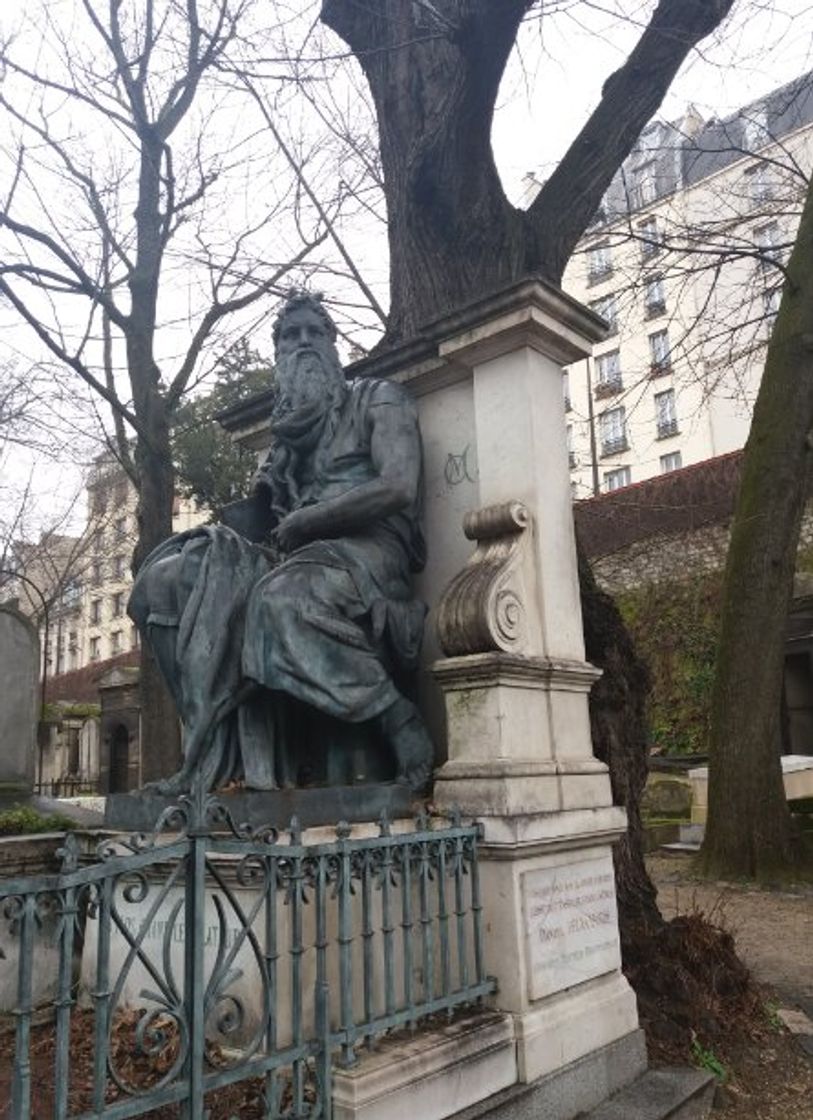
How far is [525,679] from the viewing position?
11.9 ft

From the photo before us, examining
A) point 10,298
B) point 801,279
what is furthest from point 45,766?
point 801,279

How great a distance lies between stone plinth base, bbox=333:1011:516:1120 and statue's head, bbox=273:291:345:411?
2535 millimetres

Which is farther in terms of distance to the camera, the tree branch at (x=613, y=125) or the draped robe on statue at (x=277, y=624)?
the tree branch at (x=613, y=125)

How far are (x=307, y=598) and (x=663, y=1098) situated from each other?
2205mm

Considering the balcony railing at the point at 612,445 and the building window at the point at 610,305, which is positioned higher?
the balcony railing at the point at 612,445

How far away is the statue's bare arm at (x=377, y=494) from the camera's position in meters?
3.90

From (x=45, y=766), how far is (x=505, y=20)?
24.1 meters

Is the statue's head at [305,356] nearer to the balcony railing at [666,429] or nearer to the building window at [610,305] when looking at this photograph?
the building window at [610,305]

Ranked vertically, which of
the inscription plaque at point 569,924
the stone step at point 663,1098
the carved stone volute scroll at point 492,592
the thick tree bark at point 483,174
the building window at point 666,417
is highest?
the building window at point 666,417

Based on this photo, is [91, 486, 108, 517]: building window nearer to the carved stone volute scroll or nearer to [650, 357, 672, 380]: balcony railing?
[650, 357, 672, 380]: balcony railing

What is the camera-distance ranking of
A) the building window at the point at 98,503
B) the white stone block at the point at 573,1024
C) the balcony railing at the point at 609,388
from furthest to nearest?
the building window at the point at 98,503, the balcony railing at the point at 609,388, the white stone block at the point at 573,1024

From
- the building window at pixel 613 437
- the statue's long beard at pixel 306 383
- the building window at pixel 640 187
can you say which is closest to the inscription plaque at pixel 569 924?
the statue's long beard at pixel 306 383

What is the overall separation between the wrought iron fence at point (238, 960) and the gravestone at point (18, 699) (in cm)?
458

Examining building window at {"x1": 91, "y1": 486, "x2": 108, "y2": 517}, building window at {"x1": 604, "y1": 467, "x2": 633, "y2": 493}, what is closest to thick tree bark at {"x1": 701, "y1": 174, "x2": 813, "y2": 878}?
building window at {"x1": 91, "y1": 486, "x2": 108, "y2": 517}
